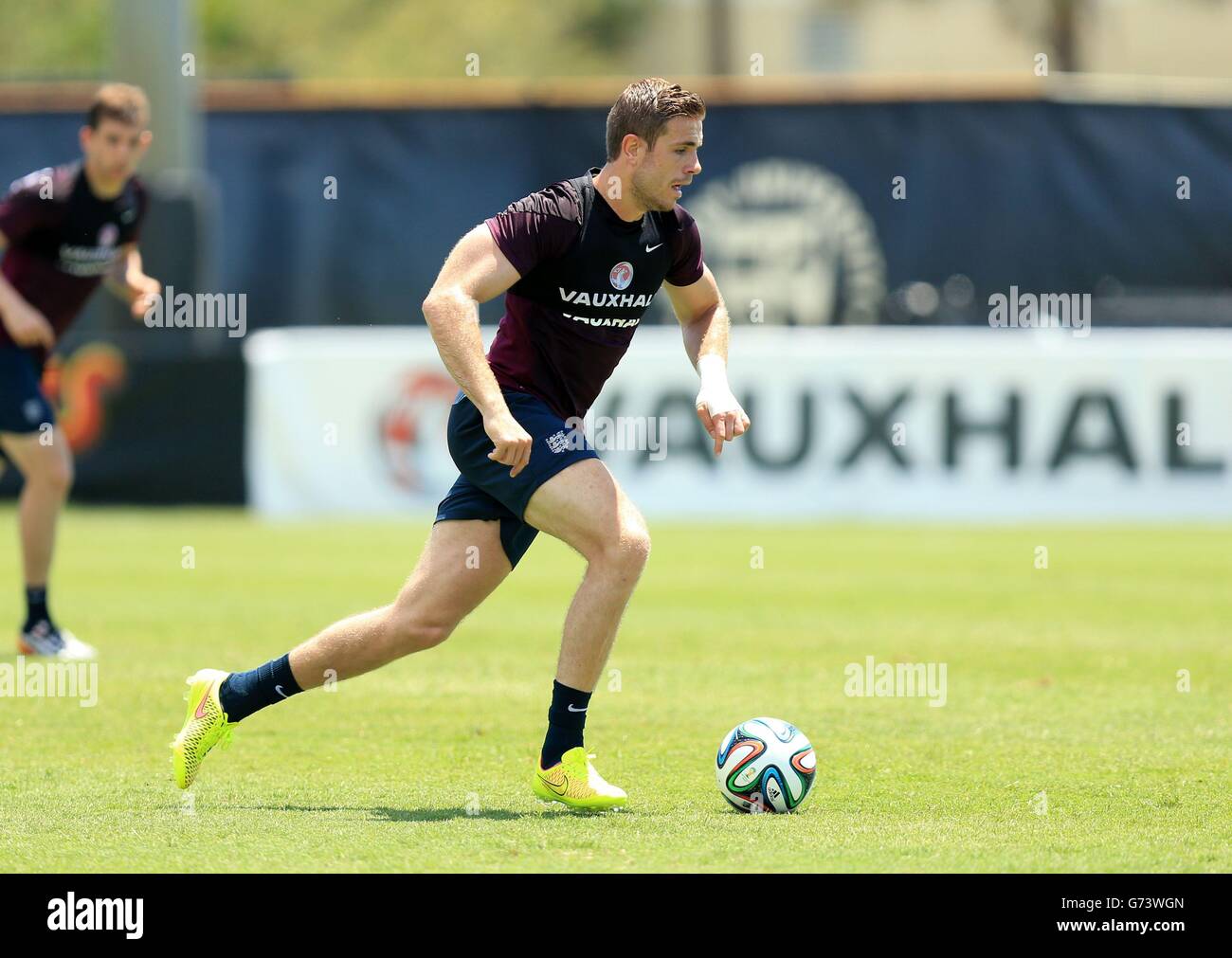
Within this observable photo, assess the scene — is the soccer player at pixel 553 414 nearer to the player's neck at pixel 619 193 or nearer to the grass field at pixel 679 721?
the player's neck at pixel 619 193

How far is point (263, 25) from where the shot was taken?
178ft

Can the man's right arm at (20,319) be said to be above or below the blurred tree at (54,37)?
below

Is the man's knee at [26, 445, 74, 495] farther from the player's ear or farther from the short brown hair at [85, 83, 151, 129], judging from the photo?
the player's ear

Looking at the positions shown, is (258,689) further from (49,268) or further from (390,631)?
(49,268)

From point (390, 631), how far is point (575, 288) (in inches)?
52.4

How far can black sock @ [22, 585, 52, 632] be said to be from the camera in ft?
33.2

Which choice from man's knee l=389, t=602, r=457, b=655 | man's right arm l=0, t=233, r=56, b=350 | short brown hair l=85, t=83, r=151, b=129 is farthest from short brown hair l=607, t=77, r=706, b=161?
man's right arm l=0, t=233, r=56, b=350

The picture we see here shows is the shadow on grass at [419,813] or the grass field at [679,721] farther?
the shadow on grass at [419,813]

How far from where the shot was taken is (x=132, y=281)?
33.3 feet

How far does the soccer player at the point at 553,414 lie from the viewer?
21.0 ft

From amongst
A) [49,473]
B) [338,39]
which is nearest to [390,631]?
[49,473]

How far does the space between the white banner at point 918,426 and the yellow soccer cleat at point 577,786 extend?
36.6 feet

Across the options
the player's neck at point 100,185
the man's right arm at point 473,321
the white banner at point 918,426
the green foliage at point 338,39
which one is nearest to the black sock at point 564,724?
the man's right arm at point 473,321
